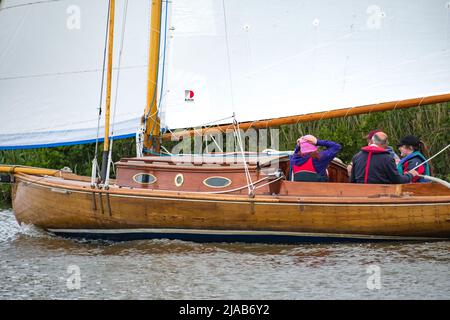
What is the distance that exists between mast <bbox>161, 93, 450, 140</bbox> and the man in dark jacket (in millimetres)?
615

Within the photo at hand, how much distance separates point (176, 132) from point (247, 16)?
176 centimetres

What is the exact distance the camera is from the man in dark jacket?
12.3m

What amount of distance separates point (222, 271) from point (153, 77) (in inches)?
145

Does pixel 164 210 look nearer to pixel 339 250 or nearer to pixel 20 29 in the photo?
pixel 339 250

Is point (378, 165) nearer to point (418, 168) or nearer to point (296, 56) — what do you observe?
point (418, 168)

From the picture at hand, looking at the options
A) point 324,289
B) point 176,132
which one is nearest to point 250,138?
point 176,132

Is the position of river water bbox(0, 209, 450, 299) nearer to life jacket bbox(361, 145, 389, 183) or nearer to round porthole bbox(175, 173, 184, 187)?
round porthole bbox(175, 173, 184, 187)

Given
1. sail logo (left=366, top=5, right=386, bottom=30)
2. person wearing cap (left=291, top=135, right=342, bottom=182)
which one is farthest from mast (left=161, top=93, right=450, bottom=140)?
sail logo (left=366, top=5, right=386, bottom=30)

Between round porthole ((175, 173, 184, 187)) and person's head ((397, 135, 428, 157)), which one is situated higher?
person's head ((397, 135, 428, 157))

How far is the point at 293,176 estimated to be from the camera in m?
12.8

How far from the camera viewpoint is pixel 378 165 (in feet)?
40.3

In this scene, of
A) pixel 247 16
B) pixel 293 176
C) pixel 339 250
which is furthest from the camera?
pixel 247 16
